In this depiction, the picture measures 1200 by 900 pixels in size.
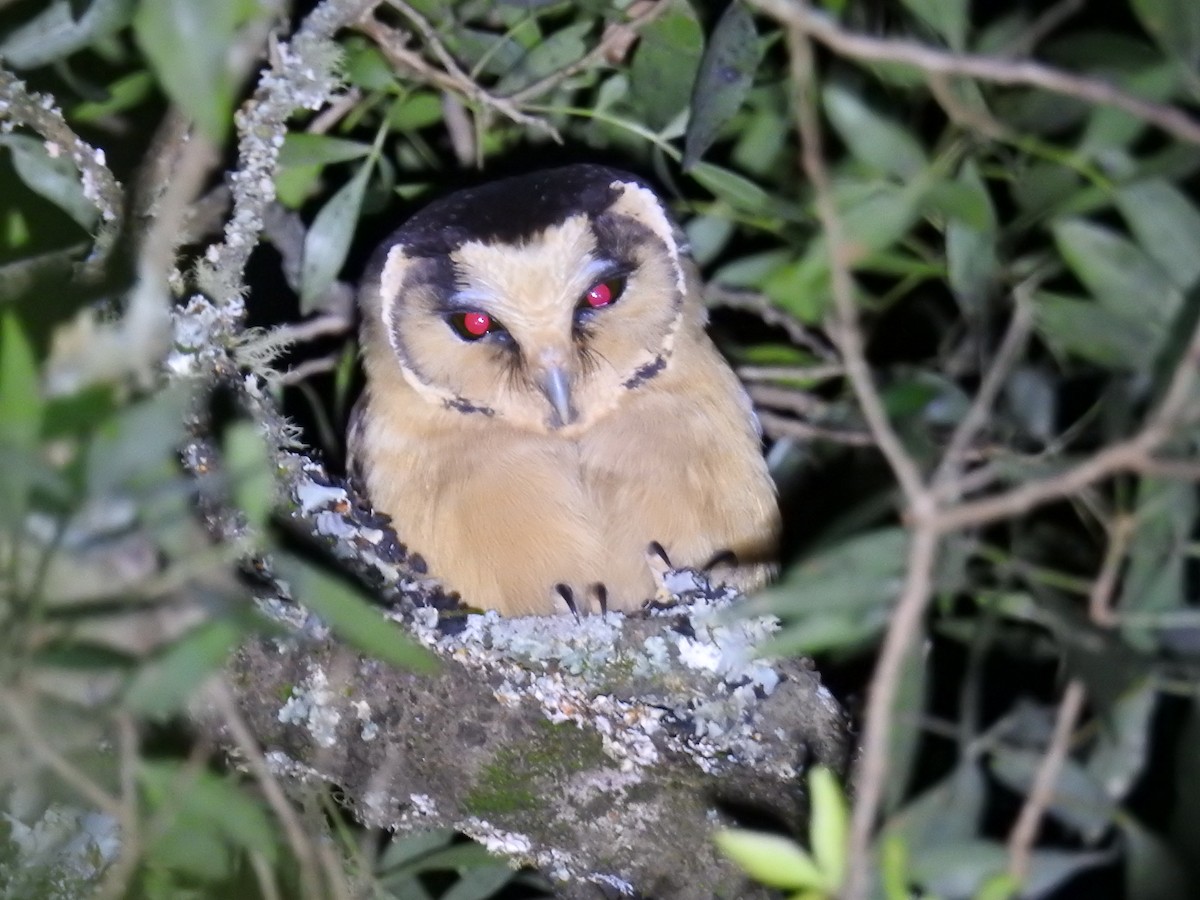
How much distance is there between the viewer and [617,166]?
241 centimetres

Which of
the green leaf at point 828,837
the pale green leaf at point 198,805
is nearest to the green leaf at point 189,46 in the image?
the pale green leaf at point 198,805

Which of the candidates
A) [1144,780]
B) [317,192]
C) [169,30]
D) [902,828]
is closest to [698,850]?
[1144,780]

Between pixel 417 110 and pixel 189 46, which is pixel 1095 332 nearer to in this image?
pixel 189 46

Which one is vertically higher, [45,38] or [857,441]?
[45,38]

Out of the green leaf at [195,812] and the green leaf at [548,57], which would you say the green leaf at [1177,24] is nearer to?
the green leaf at [195,812]

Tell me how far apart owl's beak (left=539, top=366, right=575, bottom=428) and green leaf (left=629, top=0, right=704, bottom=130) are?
1.35 feet

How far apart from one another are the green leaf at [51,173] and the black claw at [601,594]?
0.94 meters

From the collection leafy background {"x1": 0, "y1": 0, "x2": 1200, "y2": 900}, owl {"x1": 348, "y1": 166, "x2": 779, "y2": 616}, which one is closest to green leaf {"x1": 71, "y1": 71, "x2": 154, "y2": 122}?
leafy background {"x1": 0, "y1": 0, "x2": 1200, "y2": 900}

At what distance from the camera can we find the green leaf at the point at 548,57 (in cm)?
191

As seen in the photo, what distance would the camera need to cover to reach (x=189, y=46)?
2.65 feet

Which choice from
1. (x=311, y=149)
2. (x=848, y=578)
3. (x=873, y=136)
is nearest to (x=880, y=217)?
(x=873, y=136)

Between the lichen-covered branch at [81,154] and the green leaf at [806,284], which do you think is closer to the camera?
the green leaf at [806,284]

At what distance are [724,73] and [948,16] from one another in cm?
48

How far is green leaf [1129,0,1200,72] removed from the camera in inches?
39.0
